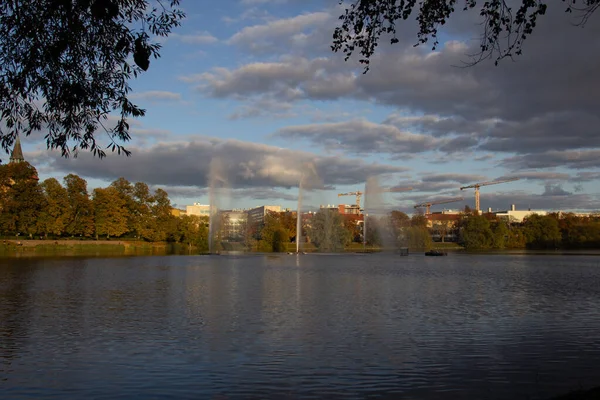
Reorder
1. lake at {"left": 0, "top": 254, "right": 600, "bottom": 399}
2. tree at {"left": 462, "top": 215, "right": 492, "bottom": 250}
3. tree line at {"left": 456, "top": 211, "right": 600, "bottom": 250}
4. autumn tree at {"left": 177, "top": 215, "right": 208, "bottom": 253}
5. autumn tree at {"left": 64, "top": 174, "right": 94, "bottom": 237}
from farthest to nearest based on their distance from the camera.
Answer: tree line at {"left": 456, "top": 211, "right": 600, "bottom": 250}, tree at {"left": 462, "top": 215, "right": 492, "bottom": 250}, autumn tree at {"left": 177, "top": 215, "right": 208, "bottom": 253}, autumn tree at {"left": 64, "top": 174, "right": 94, "bottom": 237}, lake at {"left": 0, "top": 254, "right": 600, "bottom": 399}

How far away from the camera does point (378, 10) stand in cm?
1122

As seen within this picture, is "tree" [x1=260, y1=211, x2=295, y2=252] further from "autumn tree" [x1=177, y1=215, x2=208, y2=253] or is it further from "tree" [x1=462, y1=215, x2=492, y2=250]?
"tree" [x1=462, y1=215, x2=492, y2=250]

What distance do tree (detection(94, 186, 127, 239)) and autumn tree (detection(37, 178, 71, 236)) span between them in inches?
192

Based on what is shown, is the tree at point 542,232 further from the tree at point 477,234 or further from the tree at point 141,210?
the tree at point 141,210

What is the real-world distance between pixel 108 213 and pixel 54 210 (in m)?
9.17

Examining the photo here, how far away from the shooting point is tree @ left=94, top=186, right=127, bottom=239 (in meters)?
96.7

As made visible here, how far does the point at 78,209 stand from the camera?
315ft

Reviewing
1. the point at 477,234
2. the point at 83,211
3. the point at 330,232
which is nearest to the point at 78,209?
the point at 83,211

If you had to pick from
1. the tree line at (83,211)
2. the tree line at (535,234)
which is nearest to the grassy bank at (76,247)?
the tree line at (83,211)

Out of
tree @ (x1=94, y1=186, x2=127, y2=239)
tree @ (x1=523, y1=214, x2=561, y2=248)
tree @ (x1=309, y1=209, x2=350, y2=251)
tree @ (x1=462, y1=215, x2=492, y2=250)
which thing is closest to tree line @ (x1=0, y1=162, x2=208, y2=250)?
tree @ (x1=94, y1=186, x2=127, y2=239)

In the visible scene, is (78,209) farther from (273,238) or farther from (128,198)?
(273,238)

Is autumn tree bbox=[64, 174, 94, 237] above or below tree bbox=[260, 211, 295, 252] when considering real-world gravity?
above

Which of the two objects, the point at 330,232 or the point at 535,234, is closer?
the point at 330,232

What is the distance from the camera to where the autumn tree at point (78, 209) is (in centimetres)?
9531
